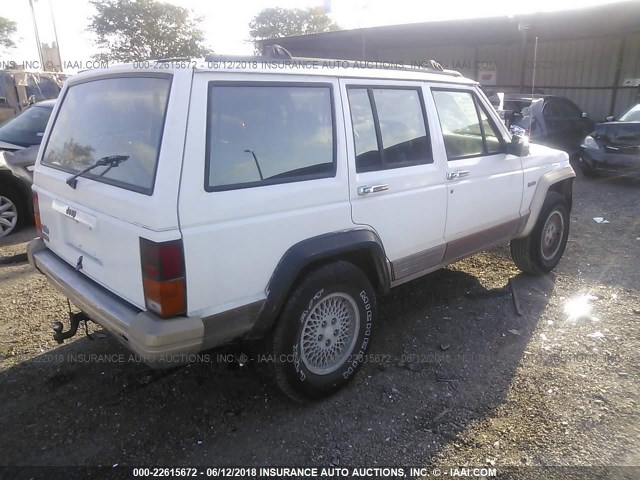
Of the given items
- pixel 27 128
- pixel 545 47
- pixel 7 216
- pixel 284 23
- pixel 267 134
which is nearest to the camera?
pixel 267 134

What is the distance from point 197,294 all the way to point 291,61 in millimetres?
1474

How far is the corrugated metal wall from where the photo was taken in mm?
15078

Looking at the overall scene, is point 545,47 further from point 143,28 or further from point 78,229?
point 143,28

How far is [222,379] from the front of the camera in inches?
131

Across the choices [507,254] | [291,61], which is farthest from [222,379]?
[507,254]

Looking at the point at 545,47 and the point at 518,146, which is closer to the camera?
the point at 518,146

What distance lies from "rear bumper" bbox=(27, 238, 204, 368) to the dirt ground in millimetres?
431

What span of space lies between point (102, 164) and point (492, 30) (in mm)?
15363

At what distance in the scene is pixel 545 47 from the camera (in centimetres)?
1683

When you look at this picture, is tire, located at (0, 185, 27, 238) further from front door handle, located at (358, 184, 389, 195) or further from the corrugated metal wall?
the corrugated metal wall

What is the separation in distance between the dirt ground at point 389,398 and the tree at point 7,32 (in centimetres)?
4782

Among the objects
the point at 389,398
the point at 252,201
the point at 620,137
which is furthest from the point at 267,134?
the point at 620,137

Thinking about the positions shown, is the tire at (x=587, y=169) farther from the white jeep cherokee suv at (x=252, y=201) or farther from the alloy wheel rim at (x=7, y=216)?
the alloy wheel rim at (x=7, y=216)

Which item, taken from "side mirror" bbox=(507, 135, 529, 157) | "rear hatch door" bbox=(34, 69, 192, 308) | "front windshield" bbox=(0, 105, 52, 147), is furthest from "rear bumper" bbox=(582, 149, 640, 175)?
"front windshield" bbox=(0, 105, 52, 147)
